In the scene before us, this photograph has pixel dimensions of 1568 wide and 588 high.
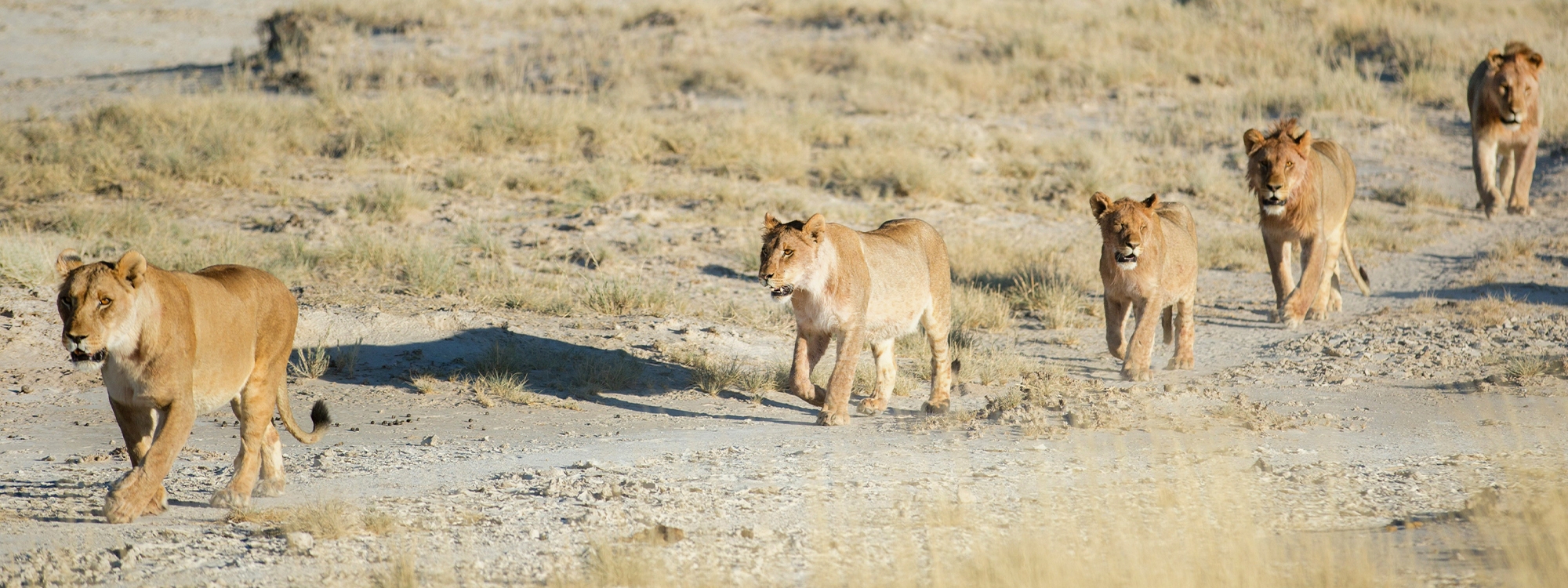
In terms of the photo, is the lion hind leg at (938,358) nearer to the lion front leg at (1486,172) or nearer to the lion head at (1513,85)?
the lion head at (1513,85)

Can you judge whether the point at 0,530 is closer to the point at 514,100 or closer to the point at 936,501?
the point at 936,501

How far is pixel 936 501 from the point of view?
5629 millimetres

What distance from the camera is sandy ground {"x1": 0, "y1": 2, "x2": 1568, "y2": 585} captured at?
506cm

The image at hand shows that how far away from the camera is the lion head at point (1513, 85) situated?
13.0 m

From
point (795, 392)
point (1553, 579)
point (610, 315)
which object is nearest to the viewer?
point (1553, 579)

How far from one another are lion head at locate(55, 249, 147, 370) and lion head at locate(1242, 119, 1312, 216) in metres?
7.78

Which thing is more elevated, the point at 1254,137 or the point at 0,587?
Answer: the point at 1254,137

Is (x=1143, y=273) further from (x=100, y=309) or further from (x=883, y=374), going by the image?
(x=100, y=309)

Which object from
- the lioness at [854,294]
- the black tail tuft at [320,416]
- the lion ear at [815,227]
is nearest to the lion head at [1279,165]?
the lioness at [854,294]

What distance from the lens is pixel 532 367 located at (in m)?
8.94

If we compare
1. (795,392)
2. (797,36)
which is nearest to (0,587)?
(795,392)

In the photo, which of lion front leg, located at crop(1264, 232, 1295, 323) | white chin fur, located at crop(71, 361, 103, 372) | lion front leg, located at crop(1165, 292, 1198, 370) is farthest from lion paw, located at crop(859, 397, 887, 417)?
lion front leg, located at crop(1264, 232, 1295, 323)

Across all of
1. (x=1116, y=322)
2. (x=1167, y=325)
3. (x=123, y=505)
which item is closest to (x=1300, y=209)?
(x=1167, y=325)

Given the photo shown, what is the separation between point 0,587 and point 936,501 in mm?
3460
